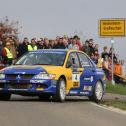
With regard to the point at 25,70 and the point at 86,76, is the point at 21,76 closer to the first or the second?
the point at 25,70

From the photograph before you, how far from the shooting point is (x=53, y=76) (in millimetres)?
20250

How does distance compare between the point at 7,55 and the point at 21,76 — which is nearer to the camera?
the point at 21,76

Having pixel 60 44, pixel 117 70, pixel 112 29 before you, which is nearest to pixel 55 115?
pixel 60 44

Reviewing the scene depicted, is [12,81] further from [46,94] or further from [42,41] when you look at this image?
[42,41]

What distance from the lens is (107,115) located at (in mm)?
17547

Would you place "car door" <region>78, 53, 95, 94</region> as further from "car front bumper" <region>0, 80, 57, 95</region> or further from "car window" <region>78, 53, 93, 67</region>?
"car front bumper" <region>0, 80, 57, 95</region>

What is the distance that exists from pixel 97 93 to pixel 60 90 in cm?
251

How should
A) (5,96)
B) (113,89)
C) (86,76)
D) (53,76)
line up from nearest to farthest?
(53,76)
(5,96)
(86,76)
(113,89)

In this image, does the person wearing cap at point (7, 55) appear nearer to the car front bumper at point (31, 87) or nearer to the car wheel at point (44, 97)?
the car wheel at point (44, 97)

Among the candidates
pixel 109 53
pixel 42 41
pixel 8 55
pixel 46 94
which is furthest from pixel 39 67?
pixel 109 53

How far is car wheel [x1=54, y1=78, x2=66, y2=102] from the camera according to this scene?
20.3 metres

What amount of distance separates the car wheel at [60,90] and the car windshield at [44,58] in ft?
2.50

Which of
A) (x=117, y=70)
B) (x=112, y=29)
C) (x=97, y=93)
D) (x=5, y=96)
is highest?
(x=112, y=29)

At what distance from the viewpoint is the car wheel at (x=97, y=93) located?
22.6 m
